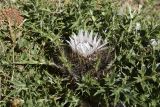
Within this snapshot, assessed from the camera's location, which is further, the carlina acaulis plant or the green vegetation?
the carlina acaulis plant

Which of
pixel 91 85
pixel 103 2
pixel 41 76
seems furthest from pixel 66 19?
pixel 91 85

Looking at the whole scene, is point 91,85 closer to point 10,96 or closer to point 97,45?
point 97,45

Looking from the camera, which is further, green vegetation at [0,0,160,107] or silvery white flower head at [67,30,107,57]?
silvery white flower head at [67,30,107,57]
